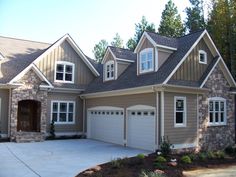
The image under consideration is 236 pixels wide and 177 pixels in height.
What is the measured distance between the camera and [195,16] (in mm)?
33438

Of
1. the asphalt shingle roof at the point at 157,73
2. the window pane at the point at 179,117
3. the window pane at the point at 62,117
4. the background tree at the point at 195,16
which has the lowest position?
the window pane at the point at 62,117

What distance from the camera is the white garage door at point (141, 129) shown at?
52.8 ft

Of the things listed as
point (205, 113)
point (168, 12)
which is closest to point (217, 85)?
point (205, 113)

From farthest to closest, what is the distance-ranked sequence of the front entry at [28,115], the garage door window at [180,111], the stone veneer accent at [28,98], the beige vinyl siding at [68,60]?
the beige vinyl siding at [68,60] < the front entry at [28,115] < the stone veneer accent at [28,98] < the garage door window at [180,111]

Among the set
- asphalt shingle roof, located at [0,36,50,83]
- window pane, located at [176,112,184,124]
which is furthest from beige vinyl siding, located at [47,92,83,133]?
window pane, located at [176,112,184,124]

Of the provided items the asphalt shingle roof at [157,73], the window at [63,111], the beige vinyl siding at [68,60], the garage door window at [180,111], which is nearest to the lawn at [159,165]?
the garage door window at [180,111]

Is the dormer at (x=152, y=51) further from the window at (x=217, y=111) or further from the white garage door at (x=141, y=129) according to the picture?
the window at (x=217, y=111)

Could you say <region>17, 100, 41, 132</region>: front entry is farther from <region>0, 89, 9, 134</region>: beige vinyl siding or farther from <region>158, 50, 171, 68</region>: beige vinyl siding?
<region>158, 50, 171, 68</region>: beige vinyl siding

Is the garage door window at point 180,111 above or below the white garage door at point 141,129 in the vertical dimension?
above

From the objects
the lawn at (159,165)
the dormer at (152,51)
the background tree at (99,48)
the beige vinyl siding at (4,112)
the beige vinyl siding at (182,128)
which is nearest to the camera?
the lawn at (159,165)

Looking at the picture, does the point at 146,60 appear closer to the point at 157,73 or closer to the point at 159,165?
the point at 157,73

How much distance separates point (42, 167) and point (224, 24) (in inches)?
878

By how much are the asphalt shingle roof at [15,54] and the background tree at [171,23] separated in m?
16.5

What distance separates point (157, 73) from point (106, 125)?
612 cm
